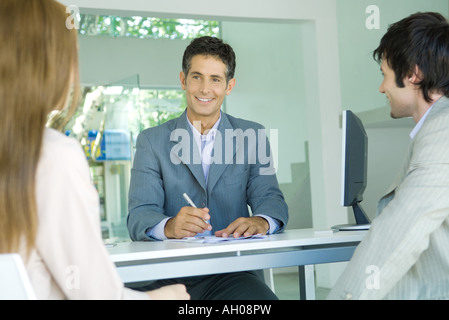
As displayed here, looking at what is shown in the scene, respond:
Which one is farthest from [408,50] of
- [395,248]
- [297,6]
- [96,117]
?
[96,117]

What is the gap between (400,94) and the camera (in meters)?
1.73

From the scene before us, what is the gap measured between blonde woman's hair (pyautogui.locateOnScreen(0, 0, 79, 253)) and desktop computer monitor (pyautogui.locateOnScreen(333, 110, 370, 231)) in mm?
1435

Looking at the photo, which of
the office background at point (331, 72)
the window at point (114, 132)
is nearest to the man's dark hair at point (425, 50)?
the office background at point (331, 72)

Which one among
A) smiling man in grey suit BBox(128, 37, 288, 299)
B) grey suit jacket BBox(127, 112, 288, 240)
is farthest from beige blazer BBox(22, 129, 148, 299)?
grey suit jacket BBox(127, 112, 288, 240)

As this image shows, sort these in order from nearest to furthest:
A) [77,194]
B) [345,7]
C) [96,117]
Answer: [77,194]
[345,7]
[96,117]

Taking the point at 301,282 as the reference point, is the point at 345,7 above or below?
above

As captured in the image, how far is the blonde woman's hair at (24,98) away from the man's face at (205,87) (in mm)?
1568

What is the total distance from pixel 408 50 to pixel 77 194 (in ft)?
3.72

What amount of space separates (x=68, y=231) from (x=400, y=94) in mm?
1164

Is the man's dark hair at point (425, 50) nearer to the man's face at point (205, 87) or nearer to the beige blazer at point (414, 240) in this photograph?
the beige blazer at point (414, 240)

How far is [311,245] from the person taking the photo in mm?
1946

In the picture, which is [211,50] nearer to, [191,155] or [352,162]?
[191,155]
